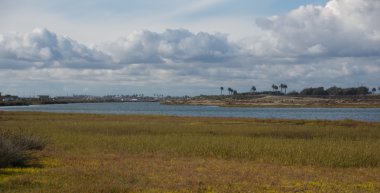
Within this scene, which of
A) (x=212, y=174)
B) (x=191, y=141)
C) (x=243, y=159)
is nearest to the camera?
(x=212, y=174)

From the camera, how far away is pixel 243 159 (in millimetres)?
24094

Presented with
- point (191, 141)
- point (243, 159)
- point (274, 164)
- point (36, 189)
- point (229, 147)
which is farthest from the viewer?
point (191, 141)

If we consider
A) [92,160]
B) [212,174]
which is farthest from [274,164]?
[92,160]

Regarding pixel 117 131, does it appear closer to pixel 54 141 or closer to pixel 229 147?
pixel 54 141

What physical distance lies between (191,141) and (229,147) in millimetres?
4626

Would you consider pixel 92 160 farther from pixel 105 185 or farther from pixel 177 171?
pixel 105 185

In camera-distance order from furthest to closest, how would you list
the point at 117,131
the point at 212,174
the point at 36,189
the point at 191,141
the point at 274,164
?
the point at 117,131, the point at 191,141, the point at 274,164, the point at 212,174, the point at 36,189

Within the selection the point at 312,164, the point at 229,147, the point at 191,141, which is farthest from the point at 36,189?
the point at 191,141

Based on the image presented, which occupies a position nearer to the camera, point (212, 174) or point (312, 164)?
point (212, 174)

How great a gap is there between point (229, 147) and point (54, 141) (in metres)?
12.1

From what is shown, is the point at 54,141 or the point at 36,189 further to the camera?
the point at 54,141

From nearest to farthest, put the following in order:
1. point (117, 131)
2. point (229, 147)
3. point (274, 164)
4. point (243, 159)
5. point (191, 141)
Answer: point (274, 164) < point (243, 159) < point (229, 147) < point (191, 141) < point (117, 131)

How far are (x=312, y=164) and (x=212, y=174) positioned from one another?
631 cm

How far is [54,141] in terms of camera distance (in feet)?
106
